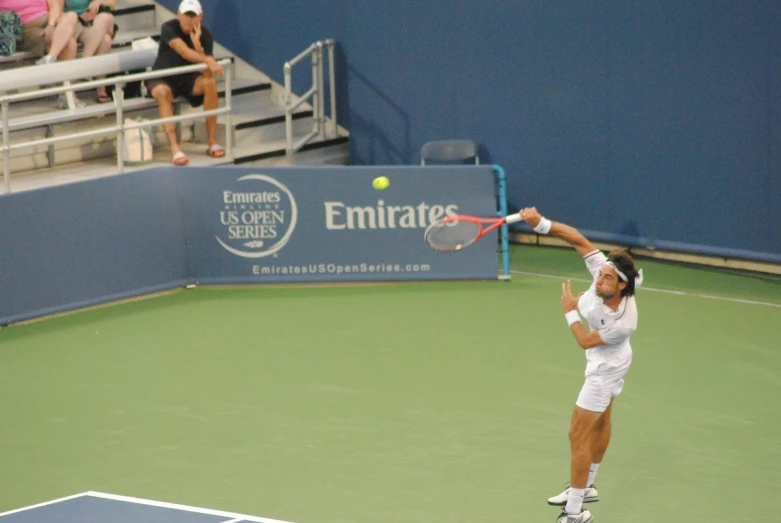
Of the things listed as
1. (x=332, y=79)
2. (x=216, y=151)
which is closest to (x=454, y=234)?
(x=216, y=151)

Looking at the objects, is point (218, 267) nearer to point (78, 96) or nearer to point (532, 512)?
point (78, 96)

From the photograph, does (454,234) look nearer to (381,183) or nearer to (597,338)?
(381,183)

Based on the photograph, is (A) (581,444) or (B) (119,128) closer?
(A) (581,444)

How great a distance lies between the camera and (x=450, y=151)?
589 inches

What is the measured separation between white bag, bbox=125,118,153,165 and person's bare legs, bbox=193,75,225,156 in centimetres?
74

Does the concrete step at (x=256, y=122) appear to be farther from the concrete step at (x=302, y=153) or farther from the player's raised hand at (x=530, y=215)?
the player's raised hand at (x=530, y=215)

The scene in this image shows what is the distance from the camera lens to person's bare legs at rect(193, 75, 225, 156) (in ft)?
48.5

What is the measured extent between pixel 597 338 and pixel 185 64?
27.3 ft

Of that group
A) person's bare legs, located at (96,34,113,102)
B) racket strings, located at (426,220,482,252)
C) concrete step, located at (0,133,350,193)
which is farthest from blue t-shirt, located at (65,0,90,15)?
racket strings, located at (426,220,482,252)

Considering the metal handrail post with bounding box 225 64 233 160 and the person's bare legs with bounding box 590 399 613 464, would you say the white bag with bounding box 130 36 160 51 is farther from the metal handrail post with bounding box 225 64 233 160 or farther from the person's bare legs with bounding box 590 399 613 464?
the person's bare legs with bounding box 590 399 613 464

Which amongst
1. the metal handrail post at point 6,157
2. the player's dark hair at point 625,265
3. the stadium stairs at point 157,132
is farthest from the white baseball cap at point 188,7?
the player's dark hair at point 625,265

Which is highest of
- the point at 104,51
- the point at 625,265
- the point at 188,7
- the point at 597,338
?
the point at 188,7

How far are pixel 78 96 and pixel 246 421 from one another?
7.15m

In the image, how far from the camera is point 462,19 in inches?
588
